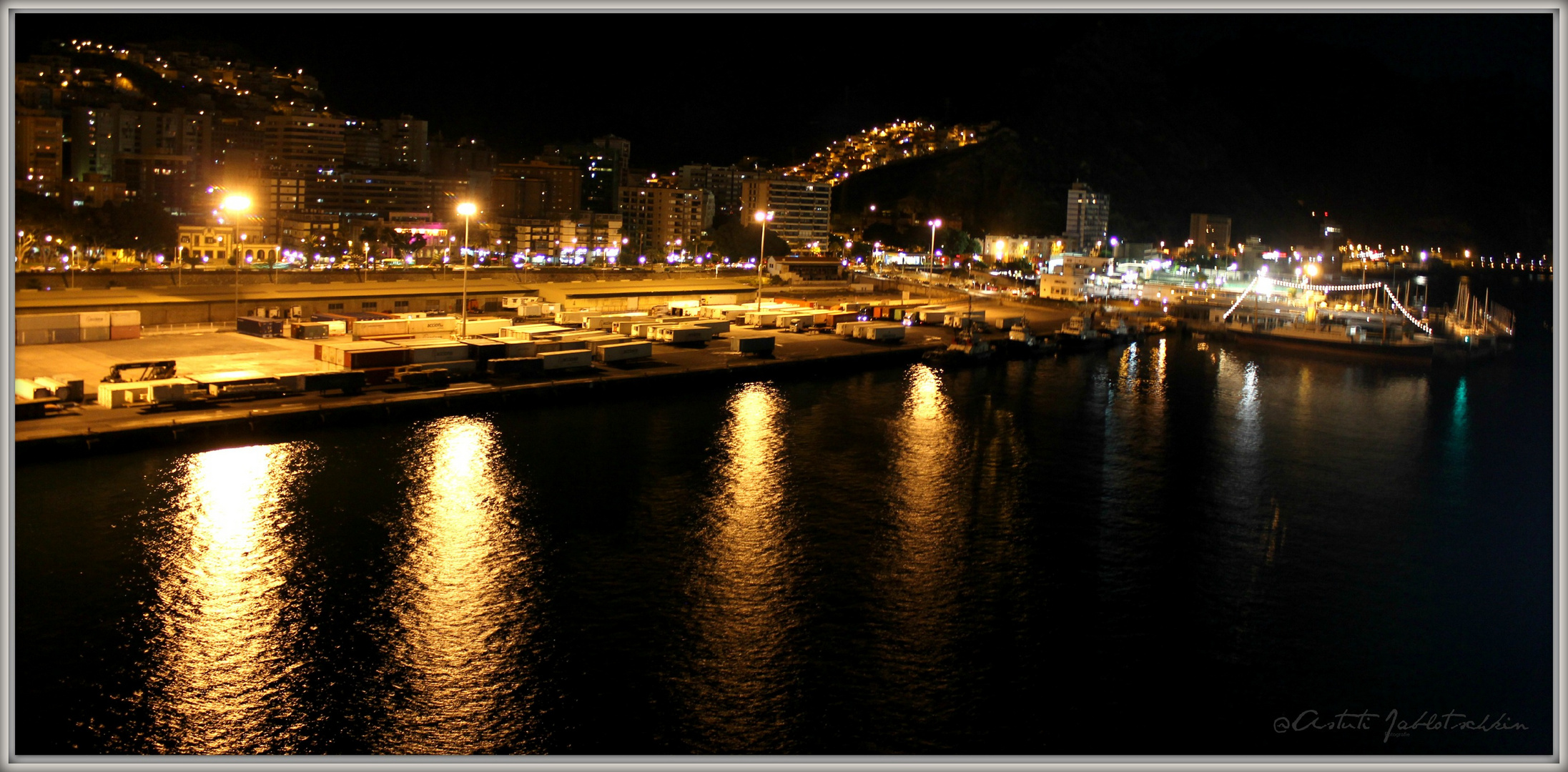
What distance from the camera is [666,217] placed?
48.0 metres

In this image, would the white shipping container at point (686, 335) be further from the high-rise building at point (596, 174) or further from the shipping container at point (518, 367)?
the high-rise building at point (596, 174)

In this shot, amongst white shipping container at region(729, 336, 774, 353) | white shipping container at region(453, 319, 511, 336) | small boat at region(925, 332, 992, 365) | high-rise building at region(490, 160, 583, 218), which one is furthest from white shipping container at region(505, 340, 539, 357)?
high-rise building at region(490, 160, 583, 218)

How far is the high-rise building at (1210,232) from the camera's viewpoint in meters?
59.7

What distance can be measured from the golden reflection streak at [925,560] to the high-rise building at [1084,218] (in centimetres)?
4322

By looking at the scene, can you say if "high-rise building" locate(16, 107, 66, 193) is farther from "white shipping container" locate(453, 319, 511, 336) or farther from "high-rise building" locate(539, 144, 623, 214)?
"white shipping container" locate(453, 319, 511, 336)

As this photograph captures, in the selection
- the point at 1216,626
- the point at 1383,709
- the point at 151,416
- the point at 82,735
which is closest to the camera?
the point at 82,735

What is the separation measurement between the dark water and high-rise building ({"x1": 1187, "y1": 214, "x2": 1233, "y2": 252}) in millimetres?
49321

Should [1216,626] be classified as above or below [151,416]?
below

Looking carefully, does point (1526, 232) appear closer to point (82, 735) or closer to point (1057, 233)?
point (1057, 233)

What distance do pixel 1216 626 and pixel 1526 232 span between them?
257 feet

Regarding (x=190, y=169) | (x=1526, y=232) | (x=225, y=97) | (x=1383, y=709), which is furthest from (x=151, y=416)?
(x=1526, y=232)

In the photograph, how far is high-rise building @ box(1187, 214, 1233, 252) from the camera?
196 feet

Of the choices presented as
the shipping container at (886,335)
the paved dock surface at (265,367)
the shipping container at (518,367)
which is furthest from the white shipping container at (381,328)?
the shipping container at (886,335)

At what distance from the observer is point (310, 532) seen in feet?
28.6
